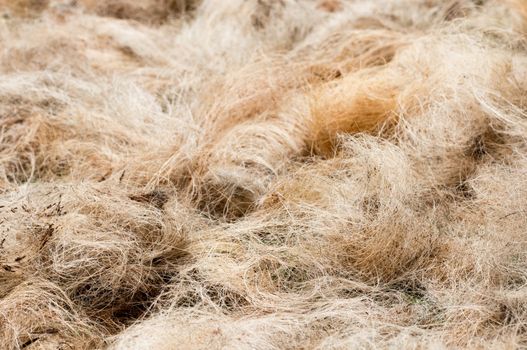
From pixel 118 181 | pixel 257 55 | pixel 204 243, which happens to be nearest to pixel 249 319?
pixel 204 243

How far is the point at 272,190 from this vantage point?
2.52m

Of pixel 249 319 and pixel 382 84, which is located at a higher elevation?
pixel 382 84

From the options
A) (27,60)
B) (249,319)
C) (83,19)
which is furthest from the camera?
(83,19)

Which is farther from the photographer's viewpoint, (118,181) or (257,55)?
(257,55)

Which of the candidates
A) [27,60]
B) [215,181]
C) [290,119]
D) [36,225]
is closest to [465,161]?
[290,119]

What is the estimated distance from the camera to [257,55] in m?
3.77

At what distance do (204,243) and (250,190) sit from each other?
1.21 ft

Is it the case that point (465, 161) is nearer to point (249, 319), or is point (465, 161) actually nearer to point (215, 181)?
point (215, 181)

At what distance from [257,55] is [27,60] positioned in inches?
52.9

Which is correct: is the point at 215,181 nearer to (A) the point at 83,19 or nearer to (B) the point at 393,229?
(B) the point at 393,229

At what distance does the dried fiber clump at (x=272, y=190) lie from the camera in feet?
6.35

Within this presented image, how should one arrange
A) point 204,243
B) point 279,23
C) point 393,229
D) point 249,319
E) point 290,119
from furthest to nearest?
point 279,23 → point 290,119 → point 204,243 → point 393,229 → point 249,319

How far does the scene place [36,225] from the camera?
2189 mm

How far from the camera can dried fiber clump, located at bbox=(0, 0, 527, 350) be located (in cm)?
194
